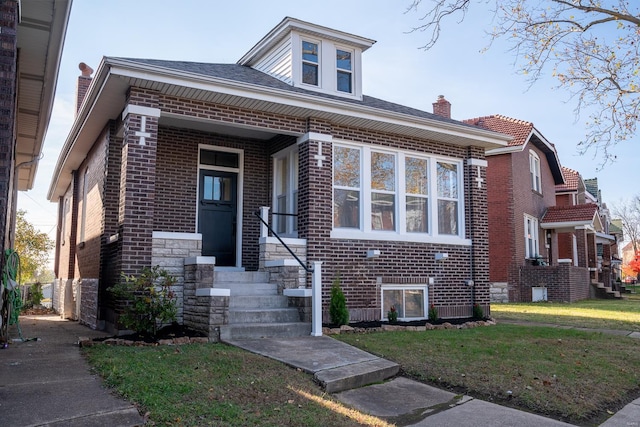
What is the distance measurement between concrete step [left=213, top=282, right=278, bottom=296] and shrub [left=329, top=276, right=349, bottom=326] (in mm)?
1020

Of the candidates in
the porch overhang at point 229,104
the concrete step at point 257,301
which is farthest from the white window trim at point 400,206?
the concrete step at point 257,301

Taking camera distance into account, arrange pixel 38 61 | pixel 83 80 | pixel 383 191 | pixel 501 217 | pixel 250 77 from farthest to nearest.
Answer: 1. pixel 501 217
2. pixel 83 80
3. pixel 383 191
4. pixel 250 77
5. pixel 38 61

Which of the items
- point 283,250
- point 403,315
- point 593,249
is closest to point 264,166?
point 283,250

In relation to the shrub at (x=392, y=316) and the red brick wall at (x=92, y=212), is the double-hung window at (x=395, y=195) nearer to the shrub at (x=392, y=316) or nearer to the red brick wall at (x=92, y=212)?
the shrub at (x=392, y=316)

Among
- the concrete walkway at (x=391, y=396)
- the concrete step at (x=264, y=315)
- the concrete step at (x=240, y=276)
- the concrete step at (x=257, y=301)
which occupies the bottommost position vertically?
the concrete walkway at (x=391, y=396)

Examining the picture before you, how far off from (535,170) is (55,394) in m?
22.0

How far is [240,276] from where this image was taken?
29.9 feet

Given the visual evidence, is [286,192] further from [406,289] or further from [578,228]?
[578,228]

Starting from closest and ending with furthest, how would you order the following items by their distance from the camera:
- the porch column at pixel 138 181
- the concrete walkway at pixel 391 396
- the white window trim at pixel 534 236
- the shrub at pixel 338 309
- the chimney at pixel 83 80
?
the concrete walkway at pixel 391 396 → the porch column at pixel 138 181 → the shrub at pixel 338 309 → the chimney at pixel 83 80 → the white window trim at pixel 534 236

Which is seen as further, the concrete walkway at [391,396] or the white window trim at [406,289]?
the white window trim at [406,289]

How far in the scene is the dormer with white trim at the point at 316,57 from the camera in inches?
434

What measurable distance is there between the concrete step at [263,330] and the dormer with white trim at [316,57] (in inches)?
200

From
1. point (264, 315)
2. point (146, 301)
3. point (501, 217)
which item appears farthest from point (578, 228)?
point (146, 301)

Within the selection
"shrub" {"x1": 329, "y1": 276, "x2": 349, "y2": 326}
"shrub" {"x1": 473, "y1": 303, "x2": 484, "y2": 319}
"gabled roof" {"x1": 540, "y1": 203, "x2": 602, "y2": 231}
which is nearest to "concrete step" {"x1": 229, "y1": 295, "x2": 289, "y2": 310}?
"shrub" {"x1": 329, "y1": 276, "x2": 349, "y2": 326}
